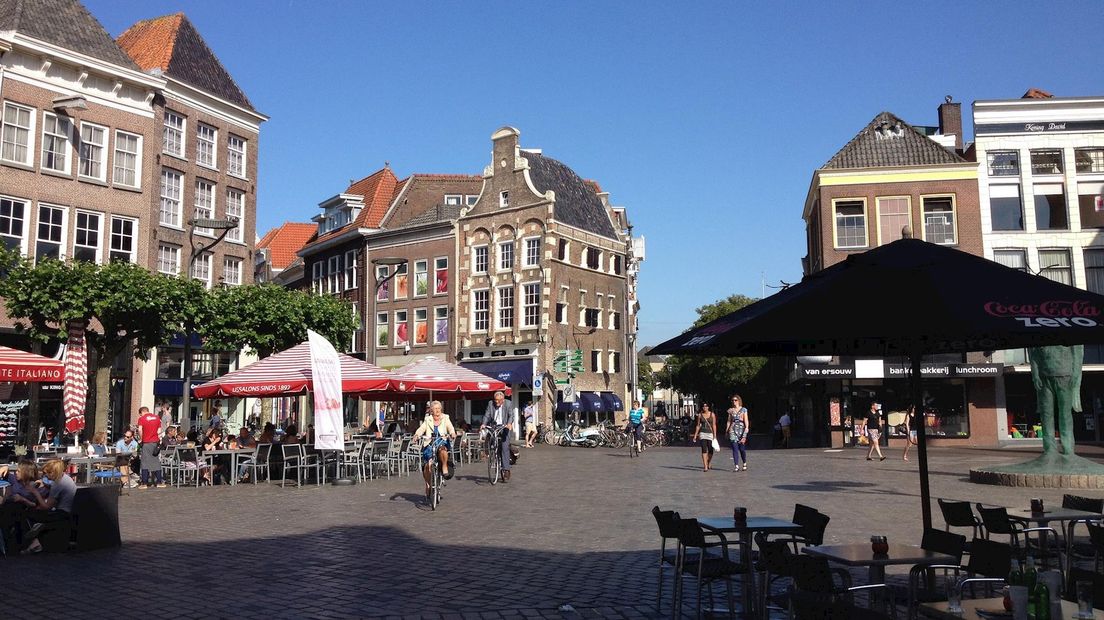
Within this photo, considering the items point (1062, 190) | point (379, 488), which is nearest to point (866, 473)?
point (379, 488)

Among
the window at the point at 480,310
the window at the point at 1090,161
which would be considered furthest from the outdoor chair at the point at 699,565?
the window at the point at 480,310

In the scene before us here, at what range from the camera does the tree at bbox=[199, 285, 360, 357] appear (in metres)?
27.2

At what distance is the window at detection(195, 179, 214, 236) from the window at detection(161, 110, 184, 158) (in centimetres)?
152

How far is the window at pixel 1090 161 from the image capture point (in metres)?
36.2

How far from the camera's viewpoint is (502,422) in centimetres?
2609

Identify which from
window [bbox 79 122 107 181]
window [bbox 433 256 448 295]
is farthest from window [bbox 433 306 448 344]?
window [bbox 79 122 107 181]

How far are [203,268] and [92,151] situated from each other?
20.8 ft

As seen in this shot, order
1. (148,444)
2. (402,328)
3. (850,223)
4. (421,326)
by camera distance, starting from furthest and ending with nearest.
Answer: (402,328), (421,326), (850,223), (148,444)

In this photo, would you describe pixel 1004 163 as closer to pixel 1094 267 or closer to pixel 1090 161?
pixel 1090 161

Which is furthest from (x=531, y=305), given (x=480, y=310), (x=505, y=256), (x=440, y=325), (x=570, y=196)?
(x=570, y=196)

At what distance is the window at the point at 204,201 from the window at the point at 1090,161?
35775 millimetres

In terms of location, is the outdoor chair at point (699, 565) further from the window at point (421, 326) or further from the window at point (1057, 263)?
the window at point (421, 326)

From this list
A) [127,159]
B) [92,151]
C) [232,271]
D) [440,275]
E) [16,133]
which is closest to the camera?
[16,133]

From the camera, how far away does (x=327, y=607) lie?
7.39m
